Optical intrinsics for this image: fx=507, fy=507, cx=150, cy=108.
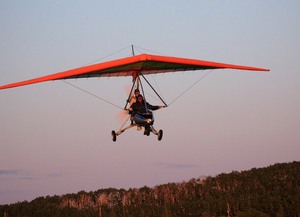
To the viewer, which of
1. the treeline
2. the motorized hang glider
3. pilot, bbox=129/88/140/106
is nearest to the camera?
the motorized hang glider

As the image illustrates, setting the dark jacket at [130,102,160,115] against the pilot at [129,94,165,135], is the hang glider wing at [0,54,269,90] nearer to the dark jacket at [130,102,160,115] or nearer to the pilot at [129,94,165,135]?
the pilot at [129,94,165,135]

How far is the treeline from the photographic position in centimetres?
3749

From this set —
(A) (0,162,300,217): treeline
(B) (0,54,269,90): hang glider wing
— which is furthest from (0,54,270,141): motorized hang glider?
(A) (0,162,300,217): treeline

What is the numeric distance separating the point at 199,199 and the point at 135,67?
33176mm

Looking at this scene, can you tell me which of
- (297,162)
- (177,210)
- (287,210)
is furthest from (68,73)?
(297,162)

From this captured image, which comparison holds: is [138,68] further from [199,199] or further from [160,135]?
[199,199]

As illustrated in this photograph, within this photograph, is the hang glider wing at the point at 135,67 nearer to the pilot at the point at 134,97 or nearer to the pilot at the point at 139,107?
the pilot at the point at 134,97

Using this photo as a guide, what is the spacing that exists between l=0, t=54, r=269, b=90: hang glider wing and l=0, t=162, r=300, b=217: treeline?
1410 cm

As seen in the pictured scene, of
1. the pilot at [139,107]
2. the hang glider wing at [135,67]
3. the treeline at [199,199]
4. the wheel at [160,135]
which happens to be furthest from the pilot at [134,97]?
the treeline at [199,199]

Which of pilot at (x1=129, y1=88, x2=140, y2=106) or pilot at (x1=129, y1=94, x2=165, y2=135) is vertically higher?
pilot at (x1=129, y1=88, x2=140, y2=106)

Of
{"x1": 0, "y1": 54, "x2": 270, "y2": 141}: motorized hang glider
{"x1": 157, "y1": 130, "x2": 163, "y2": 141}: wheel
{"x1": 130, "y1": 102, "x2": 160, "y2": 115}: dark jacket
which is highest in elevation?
{"x1": 0, "y1": 54, "x2": 270, "y2": 141}: motorized hang glider

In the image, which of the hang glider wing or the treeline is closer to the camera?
the hang glider wing

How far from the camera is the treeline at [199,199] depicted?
3749 centimetres

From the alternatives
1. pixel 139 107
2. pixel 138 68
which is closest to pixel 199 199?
pixel 138 68
